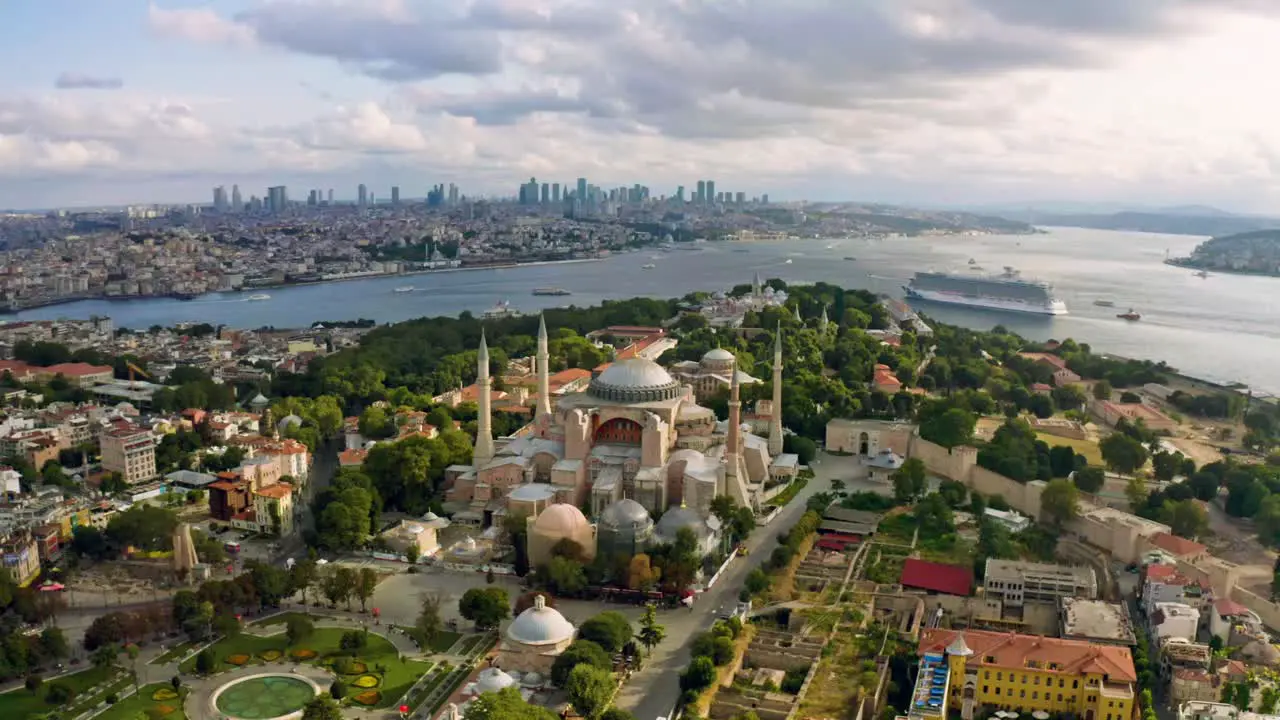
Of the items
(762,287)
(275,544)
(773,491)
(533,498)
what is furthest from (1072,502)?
(762,287)

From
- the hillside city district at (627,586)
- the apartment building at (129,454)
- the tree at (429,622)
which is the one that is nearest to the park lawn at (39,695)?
the hillside city district at (627,586)

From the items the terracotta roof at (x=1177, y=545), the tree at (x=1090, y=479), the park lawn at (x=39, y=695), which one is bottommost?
the park lawn at (x=39, y=695)

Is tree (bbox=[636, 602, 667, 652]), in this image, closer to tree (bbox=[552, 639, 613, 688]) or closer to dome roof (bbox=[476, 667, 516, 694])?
tree (bbox=[552, 639, 613, 688])

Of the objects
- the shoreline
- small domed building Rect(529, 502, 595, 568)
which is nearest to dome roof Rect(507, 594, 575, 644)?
small domed building Rect(529, 502, 595, 568)

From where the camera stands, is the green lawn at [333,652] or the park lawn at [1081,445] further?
the park lawn at [1081,445]

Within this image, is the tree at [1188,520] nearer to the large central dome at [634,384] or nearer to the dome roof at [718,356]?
the large central dome at [634,384]
